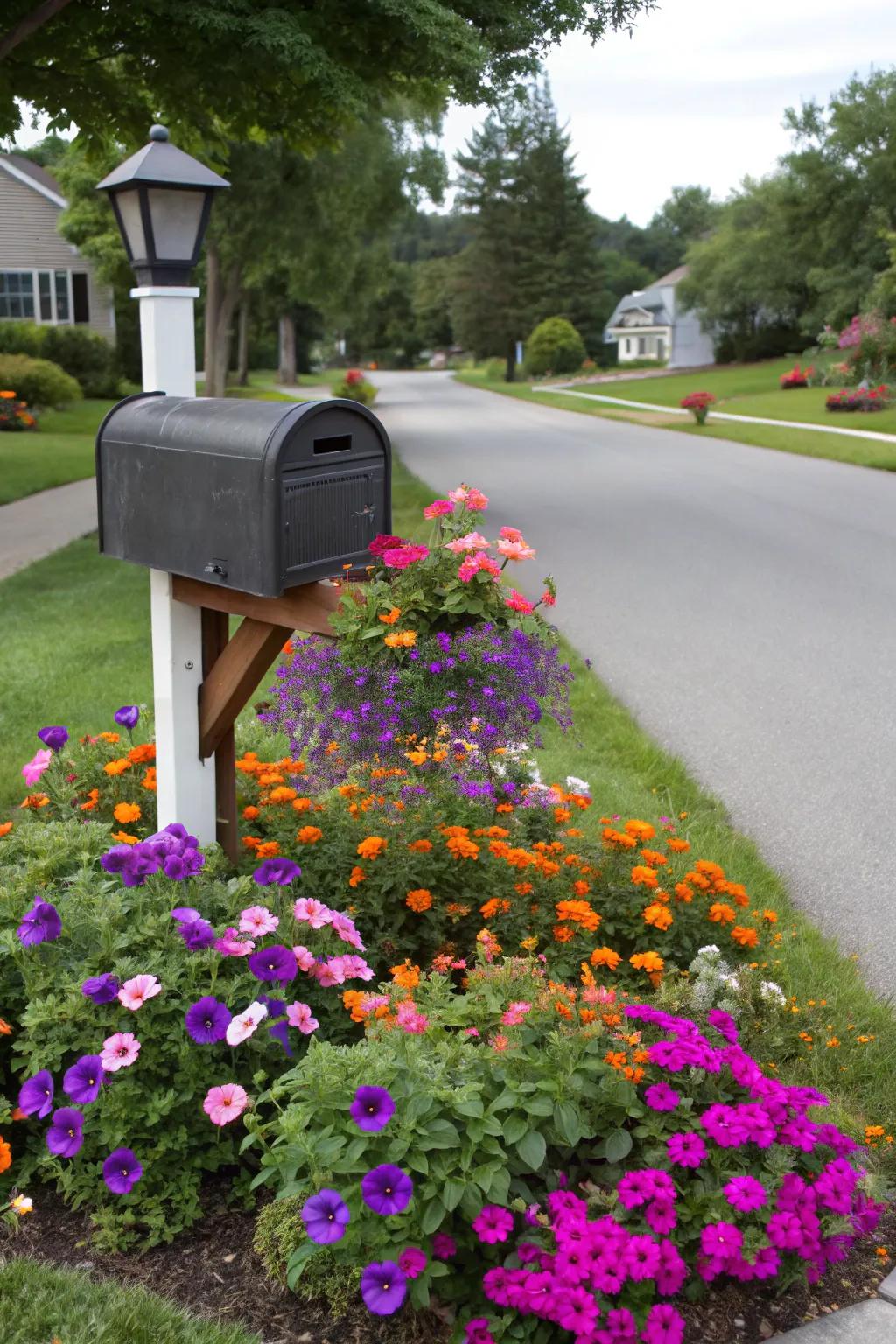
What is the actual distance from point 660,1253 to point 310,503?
1918 millimetres

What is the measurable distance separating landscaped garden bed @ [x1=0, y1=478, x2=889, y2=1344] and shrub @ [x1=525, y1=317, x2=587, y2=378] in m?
54.4

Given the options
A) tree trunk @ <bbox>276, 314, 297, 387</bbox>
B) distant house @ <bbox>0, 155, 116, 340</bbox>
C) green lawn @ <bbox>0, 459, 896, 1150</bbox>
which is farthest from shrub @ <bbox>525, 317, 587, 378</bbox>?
green lawn @ <bbox>0, 459, 896, 1150</bbox>

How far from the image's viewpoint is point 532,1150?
7.86ft

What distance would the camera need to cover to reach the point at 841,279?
4450 cm

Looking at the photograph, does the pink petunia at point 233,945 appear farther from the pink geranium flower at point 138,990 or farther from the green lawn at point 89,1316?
the green lawn at point 89,1316

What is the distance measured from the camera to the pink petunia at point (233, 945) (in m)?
2.93

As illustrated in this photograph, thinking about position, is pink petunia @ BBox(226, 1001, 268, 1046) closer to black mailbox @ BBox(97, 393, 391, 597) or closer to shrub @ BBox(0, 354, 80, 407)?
black mailbox @ BBox(97, 393, 391, 597)

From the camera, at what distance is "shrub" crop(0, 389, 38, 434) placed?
81.5ft

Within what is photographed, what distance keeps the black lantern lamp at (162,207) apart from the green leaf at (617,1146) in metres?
2.67

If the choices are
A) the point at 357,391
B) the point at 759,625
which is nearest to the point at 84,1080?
the point at 759,625

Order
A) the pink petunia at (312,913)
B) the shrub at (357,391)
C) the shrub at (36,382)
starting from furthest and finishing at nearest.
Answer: the shrub at (357,391), the shrub at (36,382), the pink petunia at (312,913)

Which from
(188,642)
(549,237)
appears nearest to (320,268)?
(188,642)

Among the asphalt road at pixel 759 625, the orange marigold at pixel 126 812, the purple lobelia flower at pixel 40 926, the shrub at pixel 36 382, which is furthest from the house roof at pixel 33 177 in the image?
the purple lobelia flower at pixel 40 926

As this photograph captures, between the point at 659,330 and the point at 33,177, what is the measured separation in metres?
41.3
